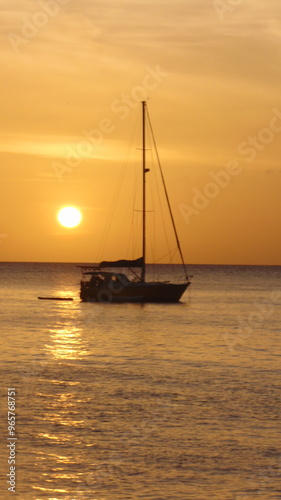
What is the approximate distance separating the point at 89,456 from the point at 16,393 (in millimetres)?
10228

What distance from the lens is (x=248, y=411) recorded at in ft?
97.9

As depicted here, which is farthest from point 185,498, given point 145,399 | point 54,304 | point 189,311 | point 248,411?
point 54,304

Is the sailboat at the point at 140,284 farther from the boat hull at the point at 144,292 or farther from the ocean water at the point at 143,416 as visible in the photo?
the ocean water at the point at 143,416
